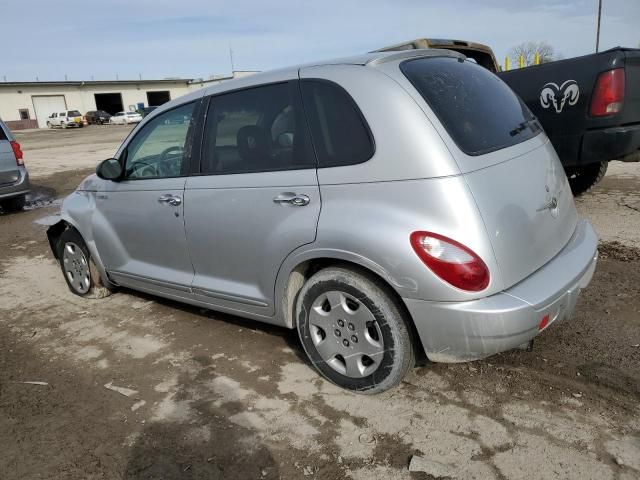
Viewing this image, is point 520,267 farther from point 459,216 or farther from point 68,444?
point 68,444

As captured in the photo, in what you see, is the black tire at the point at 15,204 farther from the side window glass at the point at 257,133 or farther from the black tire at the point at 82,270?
the side window glass at the point at 257,133

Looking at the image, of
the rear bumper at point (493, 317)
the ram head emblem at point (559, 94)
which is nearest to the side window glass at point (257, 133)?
the rear bumper at point (493, 317)

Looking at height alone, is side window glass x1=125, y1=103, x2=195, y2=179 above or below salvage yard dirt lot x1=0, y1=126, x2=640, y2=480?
above

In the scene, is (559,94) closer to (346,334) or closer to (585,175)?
(585,175)

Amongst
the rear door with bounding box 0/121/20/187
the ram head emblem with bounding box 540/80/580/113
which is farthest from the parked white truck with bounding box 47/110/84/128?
the ram head emblem with bounding box 540/80/580/113

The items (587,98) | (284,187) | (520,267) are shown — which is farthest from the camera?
(587,98)

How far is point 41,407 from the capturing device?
3096 mm

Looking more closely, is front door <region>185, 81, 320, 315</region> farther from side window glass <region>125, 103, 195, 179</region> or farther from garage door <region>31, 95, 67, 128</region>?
garage door <region>31, 95, 67, 128</region>

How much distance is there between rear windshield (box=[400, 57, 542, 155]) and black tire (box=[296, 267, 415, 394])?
0.88 metres

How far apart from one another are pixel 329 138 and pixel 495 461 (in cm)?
180

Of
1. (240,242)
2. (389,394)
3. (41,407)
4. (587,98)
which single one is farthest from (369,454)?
(587,98)

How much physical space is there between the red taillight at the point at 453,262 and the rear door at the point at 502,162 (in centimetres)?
13

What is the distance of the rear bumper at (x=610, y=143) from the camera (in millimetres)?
5016

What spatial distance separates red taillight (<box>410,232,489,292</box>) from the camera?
7.81ft
